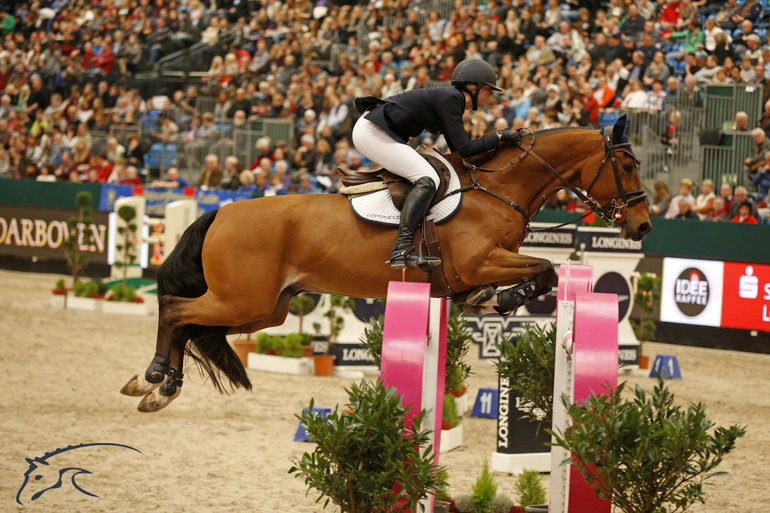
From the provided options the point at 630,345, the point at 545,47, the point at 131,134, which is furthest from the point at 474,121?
the point at 131,134

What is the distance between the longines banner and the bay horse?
11.1 metres

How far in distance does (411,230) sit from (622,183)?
129cm

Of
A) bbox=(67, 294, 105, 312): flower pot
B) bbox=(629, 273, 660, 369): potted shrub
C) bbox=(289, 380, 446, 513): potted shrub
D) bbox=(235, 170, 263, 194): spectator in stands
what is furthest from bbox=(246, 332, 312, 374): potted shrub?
bbox=(289, 380, 446, 513): potted shrub

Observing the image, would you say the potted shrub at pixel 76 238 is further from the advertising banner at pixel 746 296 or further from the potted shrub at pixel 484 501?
the potted shrub at pixel 484 501

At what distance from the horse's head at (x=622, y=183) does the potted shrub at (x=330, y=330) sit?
472cm

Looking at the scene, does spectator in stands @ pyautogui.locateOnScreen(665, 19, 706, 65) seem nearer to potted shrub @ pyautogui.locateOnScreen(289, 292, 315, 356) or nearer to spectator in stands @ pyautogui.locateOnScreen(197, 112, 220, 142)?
potted shrub @ pyautogui.locateOnScreen(289, 292, 315, 356)

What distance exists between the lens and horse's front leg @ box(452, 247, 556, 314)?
5230 millimetres

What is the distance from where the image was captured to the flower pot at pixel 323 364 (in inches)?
404

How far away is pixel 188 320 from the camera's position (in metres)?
5.54

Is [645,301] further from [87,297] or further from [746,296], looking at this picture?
[87,297]

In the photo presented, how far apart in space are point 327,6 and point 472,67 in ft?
54.8

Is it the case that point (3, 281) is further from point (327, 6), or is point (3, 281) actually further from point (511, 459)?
point (511, 459)

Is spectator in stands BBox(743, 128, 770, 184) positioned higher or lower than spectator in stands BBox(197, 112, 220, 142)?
lower

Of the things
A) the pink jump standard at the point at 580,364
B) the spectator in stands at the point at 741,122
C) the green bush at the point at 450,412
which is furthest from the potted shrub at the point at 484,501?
the spectator in stands at the point at 741,122
